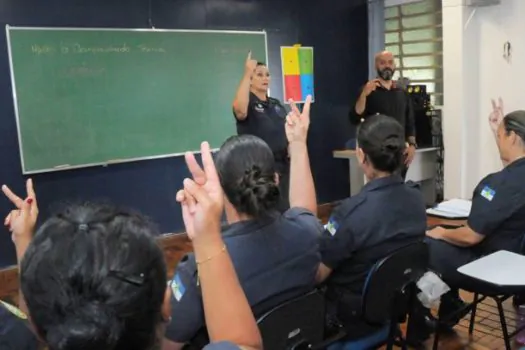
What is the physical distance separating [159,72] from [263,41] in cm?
120

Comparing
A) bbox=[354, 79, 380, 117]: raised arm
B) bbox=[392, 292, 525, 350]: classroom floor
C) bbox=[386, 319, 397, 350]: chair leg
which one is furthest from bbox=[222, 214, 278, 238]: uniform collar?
bbox=[354, 79, 380, 117]: raised arm

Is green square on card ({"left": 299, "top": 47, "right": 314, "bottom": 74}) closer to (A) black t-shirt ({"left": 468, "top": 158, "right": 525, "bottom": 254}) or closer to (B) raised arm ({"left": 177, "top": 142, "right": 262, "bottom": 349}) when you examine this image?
(A) black t-shirt ({"left": 468, "top": 158, "right": 525, "bottom": 254})

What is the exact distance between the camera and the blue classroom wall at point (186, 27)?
3971 millimetres

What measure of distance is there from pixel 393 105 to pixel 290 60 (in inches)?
49.4

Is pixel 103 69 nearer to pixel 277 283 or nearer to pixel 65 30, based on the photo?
pixel 65 30

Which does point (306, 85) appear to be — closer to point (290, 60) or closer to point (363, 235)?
point (290, 60)

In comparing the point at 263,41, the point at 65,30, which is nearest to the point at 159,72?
the point at 65,30

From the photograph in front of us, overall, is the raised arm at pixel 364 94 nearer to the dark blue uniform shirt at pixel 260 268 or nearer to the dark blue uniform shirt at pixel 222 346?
the dark blue uniform shirt at pixel 260 268

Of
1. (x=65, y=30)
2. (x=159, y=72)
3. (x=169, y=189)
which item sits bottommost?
(x=169, y=189)

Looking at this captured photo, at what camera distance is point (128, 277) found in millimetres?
737

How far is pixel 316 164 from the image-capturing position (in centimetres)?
584

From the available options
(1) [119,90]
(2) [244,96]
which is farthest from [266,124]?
(1) [119,90]

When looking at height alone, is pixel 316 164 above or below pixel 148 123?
below

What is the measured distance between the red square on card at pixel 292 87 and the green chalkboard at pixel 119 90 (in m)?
0.38
